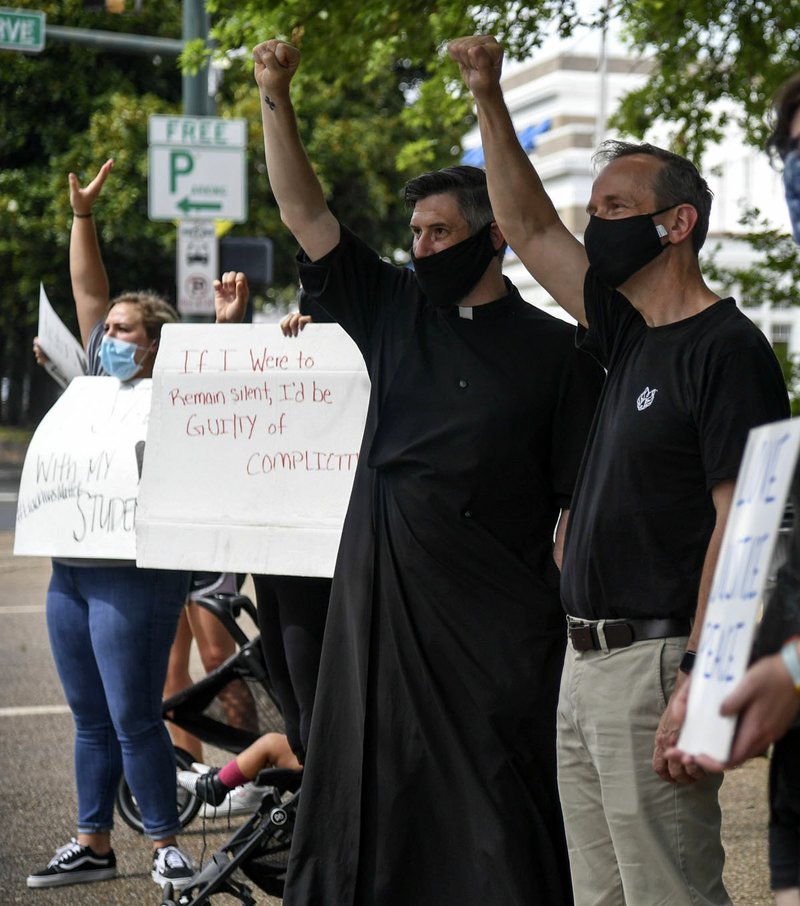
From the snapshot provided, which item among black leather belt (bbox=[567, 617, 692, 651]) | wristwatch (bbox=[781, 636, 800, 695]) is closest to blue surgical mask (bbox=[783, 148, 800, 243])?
wristwatch (bbox=[781, 636, 800, 695])

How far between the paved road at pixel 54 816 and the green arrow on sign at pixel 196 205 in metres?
3.97

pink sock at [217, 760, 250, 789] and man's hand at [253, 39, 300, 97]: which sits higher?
man's hand at [253, 39, 300, 97]

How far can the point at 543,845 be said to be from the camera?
3.78 m

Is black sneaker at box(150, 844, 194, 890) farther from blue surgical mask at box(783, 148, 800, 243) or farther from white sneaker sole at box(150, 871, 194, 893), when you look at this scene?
blue surgical mask at box(783, 148, 800, 243)

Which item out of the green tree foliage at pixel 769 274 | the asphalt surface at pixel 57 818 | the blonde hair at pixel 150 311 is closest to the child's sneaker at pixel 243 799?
the asphalt surface at pixel 57 818

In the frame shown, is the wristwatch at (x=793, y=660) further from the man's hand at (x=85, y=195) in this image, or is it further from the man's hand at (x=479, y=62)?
the man's hand at (x=85, y=195)

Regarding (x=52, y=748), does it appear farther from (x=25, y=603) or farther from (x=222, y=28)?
(x=25, y=603)

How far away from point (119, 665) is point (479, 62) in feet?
7.81

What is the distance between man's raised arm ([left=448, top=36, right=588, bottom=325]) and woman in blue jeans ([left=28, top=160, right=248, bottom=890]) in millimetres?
1385

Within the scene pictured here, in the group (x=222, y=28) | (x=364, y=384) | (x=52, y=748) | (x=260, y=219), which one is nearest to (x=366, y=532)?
(x=364, y=384)

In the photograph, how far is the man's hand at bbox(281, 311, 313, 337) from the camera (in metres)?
4.42

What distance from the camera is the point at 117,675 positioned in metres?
4.89

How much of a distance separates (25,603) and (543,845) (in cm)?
874

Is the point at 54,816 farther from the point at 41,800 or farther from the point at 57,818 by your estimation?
the point at 41,800
